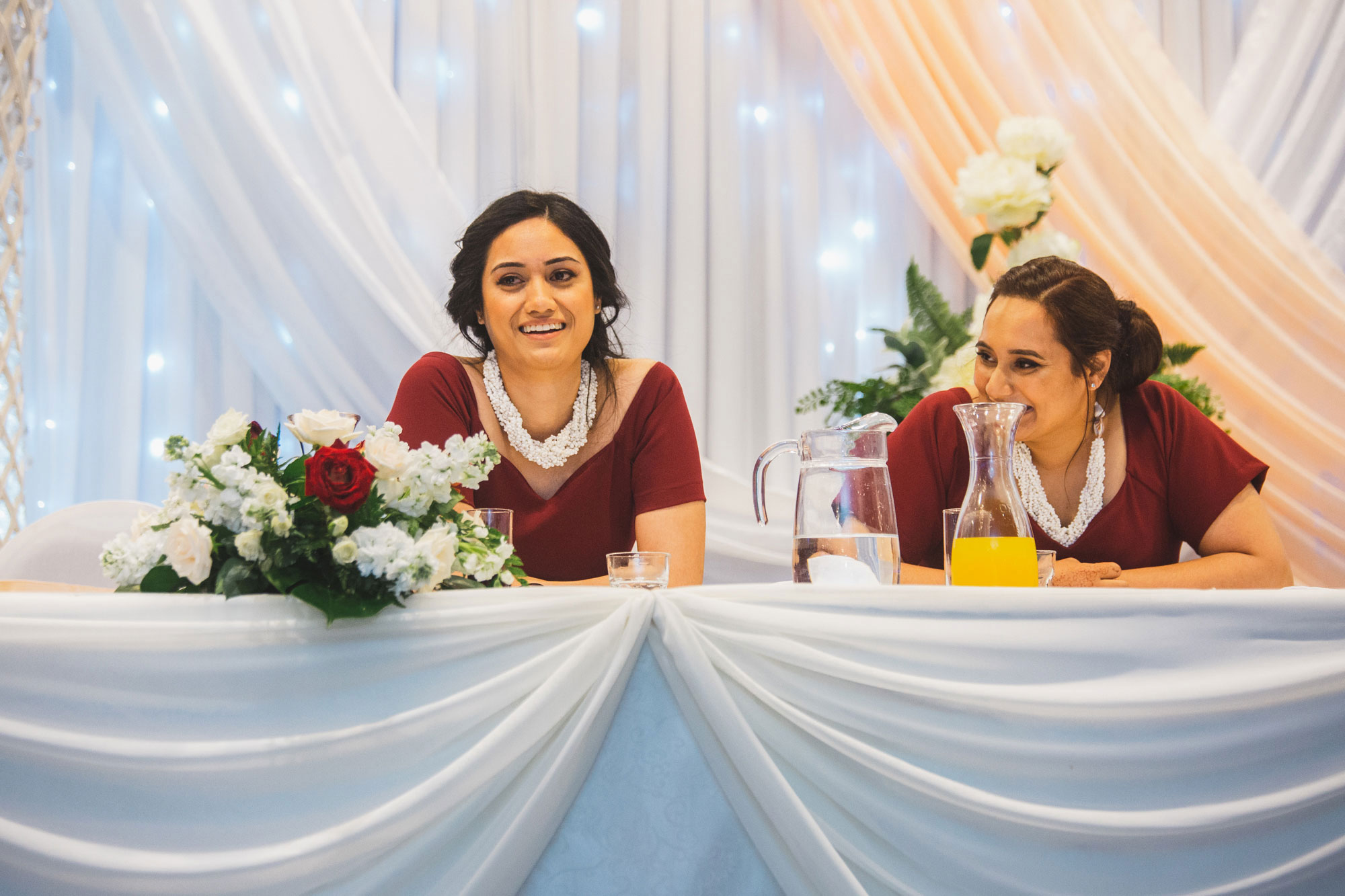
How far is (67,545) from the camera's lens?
134 centimetres

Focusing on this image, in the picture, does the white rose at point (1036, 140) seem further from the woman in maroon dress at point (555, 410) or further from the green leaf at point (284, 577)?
the green leaf at point (284, 577)

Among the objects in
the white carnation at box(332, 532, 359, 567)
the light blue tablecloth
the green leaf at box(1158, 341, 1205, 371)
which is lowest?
the light blue tablecloth

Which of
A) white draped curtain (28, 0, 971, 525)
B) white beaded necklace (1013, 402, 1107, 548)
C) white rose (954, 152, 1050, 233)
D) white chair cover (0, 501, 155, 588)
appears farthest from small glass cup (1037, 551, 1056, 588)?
white draped curtain (28, 0, 971, 525)

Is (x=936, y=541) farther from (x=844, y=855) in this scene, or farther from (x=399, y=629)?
(x=399, y=629)

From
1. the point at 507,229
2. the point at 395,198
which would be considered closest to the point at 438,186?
the point at 395,198

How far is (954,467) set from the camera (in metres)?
1.53

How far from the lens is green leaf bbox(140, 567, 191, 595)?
30.8 inches

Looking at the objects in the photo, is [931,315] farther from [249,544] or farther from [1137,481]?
[249,544]

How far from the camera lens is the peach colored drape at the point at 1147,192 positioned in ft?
7.43

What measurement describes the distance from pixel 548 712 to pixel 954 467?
0.96 meters

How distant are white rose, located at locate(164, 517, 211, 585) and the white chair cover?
641 mm

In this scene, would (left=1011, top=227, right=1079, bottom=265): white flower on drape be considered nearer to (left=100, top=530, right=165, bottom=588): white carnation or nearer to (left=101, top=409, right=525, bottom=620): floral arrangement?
(left=101, top=409, right=525, bottom=620): floral arrangement

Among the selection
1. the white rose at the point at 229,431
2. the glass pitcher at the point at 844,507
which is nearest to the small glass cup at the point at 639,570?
the glass pitcher at the point at 844,507

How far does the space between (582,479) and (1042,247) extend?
1151mm
